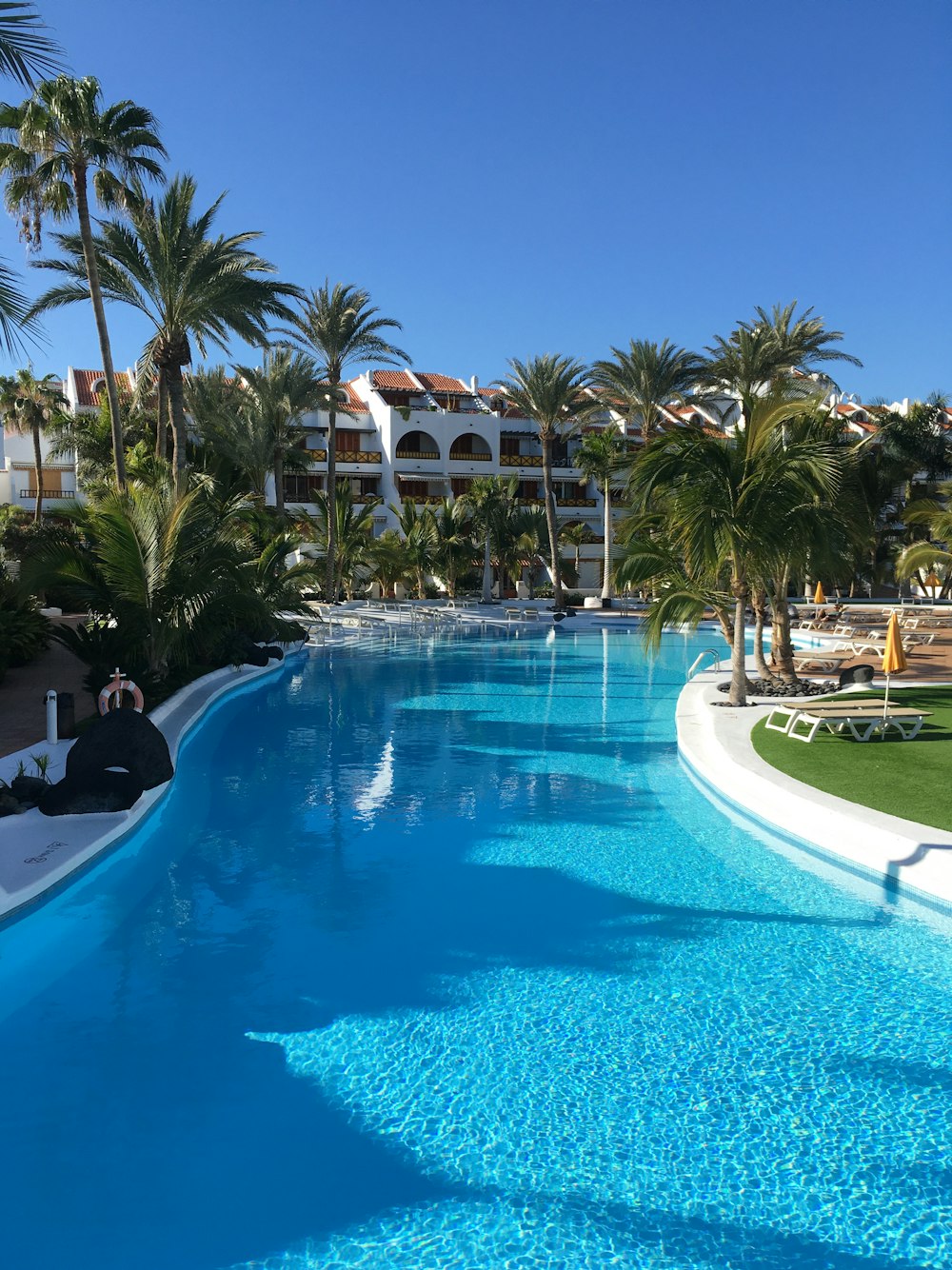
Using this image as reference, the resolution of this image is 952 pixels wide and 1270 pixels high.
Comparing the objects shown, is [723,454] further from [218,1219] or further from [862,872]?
[218,1219]

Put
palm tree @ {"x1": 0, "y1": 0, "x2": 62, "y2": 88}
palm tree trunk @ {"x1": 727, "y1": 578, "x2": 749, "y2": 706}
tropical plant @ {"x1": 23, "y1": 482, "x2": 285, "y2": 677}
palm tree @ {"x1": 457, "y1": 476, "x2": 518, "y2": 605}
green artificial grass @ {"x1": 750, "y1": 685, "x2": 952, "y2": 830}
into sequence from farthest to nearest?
palm tree @ {"x1": 457, "y1": 476, "x2": 518, "y2": 605} → tropical plant @ {"x1": 23, "y1": 482, "x2": 285, "y2": 677} → palm tree trunk @ {"x1": 727, "y1": 578, "x2": 749, "y2": 706} → green artificial grass @ {"x1": 750, "y1": 685, "x2": 952, "y2": 830} → palm tree @ {"x1": 0, "y1": 0, "x2": 62, "y2": 88}

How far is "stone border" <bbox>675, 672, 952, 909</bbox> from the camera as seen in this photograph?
672 centimetres

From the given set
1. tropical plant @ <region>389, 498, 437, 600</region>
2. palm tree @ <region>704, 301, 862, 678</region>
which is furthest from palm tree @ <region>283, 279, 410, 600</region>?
palm tree @ <region>704, 301, 862, 678</region>

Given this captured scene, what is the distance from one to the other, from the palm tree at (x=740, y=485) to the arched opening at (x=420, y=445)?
42053 mm

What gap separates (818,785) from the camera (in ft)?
28.7

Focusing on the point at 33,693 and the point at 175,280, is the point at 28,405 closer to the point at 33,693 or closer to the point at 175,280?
the point at 175,280

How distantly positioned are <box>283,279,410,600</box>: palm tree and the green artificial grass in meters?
24.5

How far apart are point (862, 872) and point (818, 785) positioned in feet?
5.37

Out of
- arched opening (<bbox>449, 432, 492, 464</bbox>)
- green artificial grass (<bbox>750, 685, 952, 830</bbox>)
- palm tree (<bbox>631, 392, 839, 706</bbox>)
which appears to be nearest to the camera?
green artificial grass (<bbox>750, 685, 952, 830</bbox>)

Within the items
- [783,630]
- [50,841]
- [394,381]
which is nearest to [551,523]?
[394,381]

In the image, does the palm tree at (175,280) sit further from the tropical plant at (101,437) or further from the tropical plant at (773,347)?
the tropical plant at (773,347)

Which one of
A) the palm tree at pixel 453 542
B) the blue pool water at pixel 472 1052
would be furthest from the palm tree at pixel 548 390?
the blue pool water at pixel 472 1052

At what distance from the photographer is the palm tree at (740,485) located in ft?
40.3

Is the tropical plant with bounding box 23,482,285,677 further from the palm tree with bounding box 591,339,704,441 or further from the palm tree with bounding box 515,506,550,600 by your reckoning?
the palm tree with bounding box 515,506,550,600
